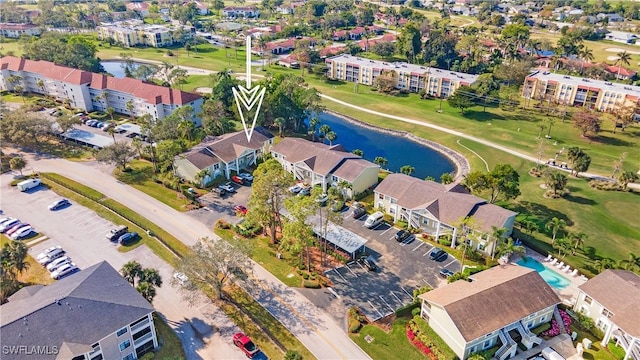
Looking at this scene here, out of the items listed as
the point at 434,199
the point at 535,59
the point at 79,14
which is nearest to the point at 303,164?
the point at 434,199

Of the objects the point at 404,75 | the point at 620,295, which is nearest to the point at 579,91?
the point at 404,75

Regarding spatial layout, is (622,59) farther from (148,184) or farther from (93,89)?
Answer: (93,89)

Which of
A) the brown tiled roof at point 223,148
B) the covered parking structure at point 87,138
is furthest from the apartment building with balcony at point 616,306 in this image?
the covered parking structure at point 87,138

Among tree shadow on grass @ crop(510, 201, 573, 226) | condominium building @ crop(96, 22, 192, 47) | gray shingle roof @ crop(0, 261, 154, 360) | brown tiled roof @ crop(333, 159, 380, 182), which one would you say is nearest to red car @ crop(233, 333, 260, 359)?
gray shingle roof @ crop(0, 261, 154, 360)

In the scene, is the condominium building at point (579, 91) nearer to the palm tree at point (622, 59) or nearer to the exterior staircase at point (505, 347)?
the palm tree at point (622, 59)

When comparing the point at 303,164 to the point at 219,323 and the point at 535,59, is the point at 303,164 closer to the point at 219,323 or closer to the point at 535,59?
the point at 219,323

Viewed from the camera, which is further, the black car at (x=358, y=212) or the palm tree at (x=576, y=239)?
the black car at (x=358, y=212)
